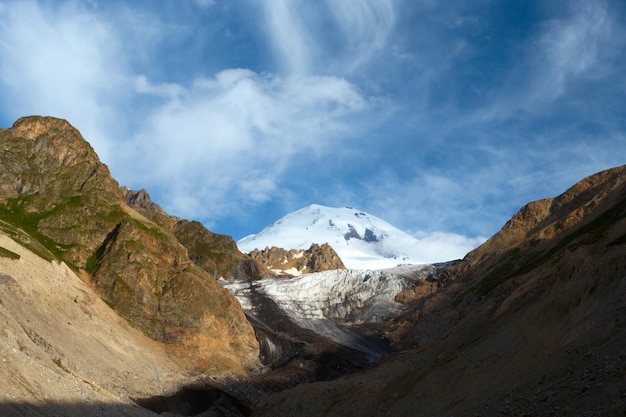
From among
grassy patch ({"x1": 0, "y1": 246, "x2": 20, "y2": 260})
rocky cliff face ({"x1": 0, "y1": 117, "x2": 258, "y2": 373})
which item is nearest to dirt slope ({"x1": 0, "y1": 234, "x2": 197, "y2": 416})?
grassy patch ({"x1": 0, "y1": 246, "x2": 20, "y2": 260})

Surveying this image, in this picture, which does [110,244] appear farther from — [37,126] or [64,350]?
[64,350]

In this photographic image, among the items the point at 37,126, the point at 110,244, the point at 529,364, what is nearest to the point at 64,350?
the point at 110,244

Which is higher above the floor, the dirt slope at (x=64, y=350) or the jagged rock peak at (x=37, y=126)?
the jagged rock peak at (x=37, y=126)

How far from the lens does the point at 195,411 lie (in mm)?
93750

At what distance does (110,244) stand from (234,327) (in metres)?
33.8

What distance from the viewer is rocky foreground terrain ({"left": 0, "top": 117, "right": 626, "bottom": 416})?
158 ft

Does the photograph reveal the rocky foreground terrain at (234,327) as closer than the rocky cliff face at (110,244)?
Yes

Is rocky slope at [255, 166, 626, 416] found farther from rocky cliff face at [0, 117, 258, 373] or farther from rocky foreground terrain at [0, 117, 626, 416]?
rocky cliff face at [0, 117, 258, 373]

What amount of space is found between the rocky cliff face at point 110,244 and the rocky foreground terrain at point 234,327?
1.17 feet

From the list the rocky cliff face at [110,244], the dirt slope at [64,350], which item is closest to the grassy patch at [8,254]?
the dirt slope at [64,350]

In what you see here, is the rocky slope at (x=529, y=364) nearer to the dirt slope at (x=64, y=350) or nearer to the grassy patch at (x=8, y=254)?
the dirt slope at (x=64, y=350)

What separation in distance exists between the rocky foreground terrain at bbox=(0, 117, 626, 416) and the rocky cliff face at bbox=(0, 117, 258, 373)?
36 centimetres

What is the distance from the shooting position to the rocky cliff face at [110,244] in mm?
121312

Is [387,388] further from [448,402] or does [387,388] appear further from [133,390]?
[133,390]
